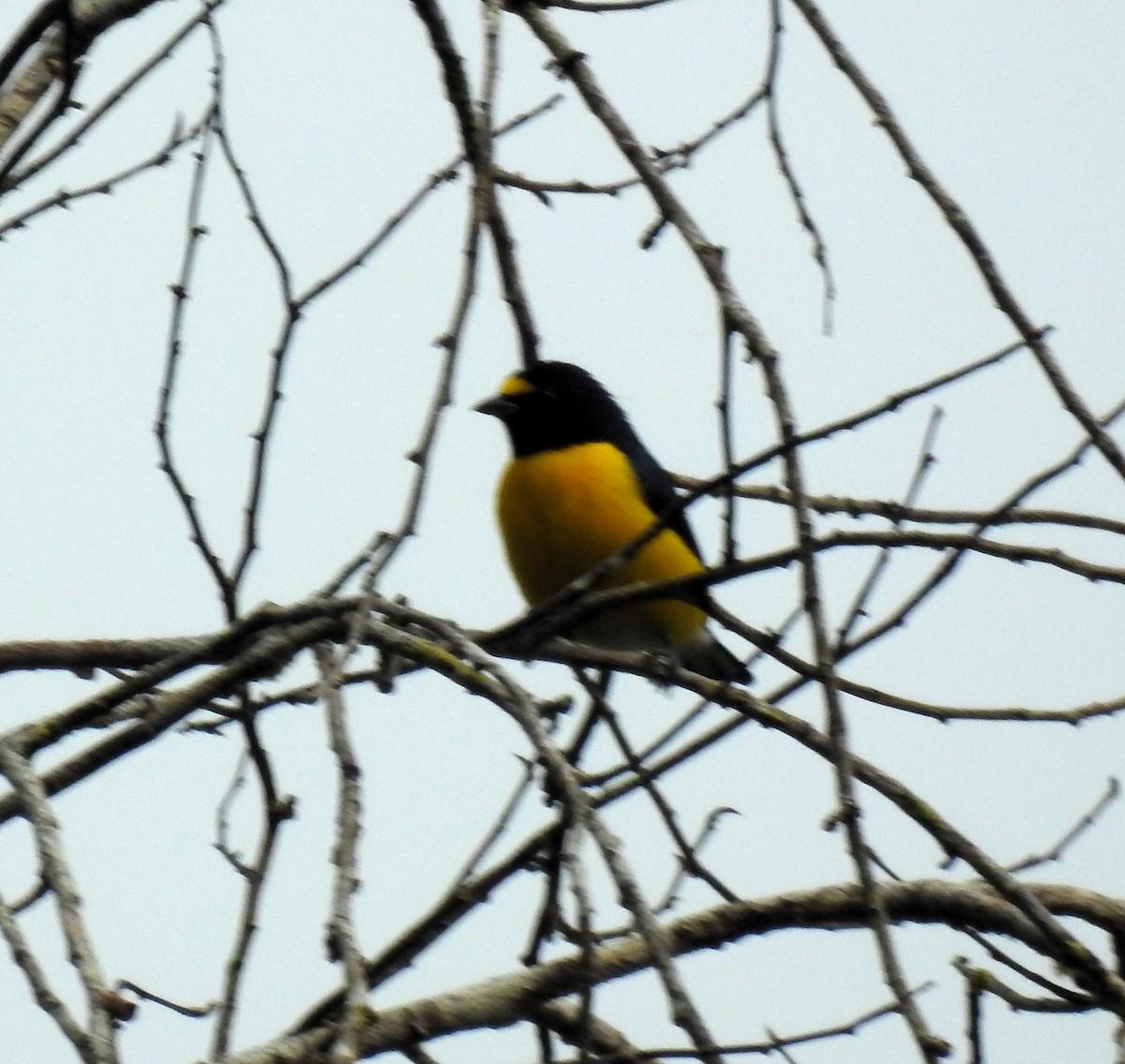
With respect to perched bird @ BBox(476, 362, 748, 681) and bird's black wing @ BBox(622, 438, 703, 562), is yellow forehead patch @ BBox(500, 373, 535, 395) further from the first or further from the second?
bird's black wing @ BBox(622, 438, 703, 562)

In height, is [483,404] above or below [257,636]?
above

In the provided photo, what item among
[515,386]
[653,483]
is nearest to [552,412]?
[515,386]

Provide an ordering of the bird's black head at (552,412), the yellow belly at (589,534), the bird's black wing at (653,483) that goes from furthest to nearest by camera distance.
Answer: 1. the bird's black head at (552,412)
2. the bird's black wing at (653,483)
3. the yellow belly at (589,534)

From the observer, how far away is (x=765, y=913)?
11.3ft

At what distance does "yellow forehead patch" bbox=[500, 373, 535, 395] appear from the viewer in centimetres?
594

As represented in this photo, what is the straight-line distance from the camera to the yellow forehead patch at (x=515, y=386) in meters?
5.94

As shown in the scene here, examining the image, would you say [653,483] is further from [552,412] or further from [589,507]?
[552,412]

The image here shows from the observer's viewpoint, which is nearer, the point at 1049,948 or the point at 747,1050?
the point at 747,1050

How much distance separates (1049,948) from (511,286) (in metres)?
2.29

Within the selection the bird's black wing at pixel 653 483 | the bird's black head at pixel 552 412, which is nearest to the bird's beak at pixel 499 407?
the bird's black head at pixel 552 412

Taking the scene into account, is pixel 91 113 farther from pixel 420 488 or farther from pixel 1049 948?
pixel 1049 948

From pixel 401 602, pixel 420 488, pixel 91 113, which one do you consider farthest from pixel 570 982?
pixel 91 113

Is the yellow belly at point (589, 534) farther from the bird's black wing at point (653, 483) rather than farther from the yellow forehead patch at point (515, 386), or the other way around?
the yellow forehead patch at point (515, 386)

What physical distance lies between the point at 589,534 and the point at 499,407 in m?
0.74
